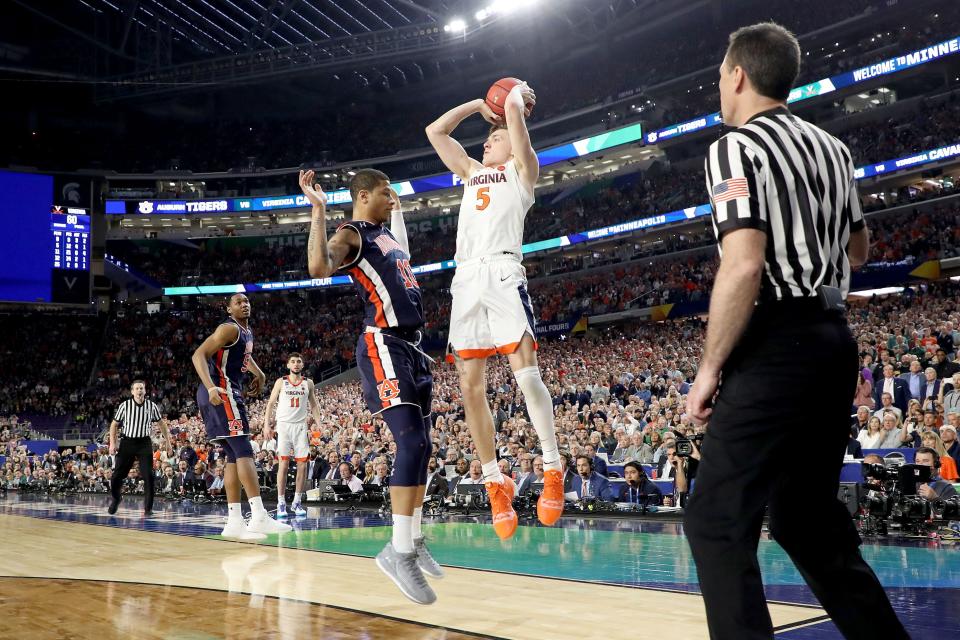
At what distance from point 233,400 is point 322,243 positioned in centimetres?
452

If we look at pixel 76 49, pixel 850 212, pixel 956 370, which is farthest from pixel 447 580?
pixel 76 49

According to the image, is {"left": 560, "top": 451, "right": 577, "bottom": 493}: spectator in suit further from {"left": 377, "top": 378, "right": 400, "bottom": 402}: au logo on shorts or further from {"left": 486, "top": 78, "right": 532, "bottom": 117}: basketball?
{"left": 486, "top": 78, "right": 532, "bottom": 117}: basketball

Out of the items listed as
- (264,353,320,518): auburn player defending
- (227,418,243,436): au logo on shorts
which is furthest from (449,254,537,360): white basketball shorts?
(264,353,320,518): auburn player defending

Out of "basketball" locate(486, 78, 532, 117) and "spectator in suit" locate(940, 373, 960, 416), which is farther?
"spectator in suit" locate(940, 373, 960, 416)

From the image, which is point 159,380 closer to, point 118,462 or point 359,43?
point 359,43

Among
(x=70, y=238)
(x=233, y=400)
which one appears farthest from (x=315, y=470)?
(x=70, y=238)

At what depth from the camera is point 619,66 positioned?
39.6 metres

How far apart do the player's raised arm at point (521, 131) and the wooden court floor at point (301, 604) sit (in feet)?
7.78

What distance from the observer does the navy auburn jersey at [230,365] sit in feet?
27.4

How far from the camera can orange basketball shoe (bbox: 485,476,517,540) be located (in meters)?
4.42

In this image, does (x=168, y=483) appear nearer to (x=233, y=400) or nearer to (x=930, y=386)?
(x=233, y=400)

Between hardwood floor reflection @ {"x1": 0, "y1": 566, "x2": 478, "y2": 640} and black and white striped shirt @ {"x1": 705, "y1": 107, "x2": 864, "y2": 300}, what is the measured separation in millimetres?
2304

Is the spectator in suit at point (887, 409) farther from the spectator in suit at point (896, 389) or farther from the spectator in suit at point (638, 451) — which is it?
the spectator in suit at point (638, 451)

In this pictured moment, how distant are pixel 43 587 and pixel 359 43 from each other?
3553 centimetres
